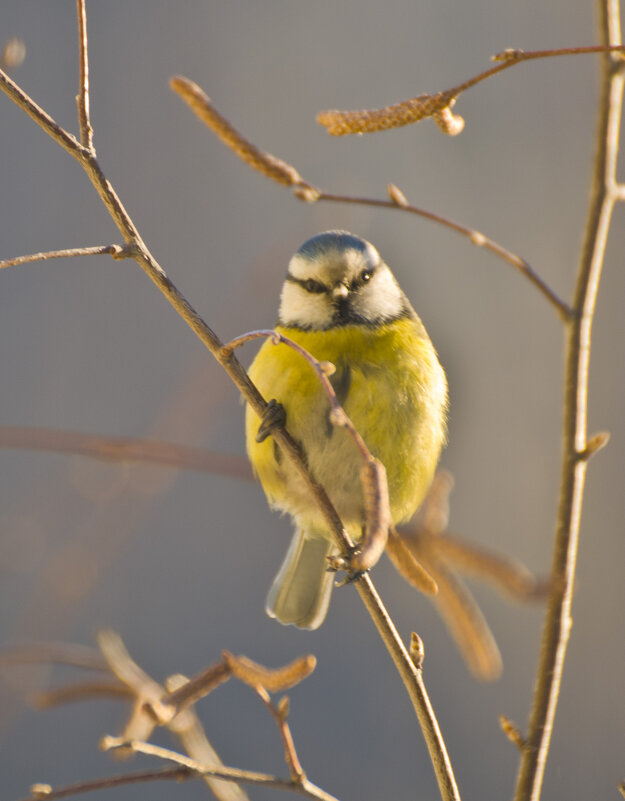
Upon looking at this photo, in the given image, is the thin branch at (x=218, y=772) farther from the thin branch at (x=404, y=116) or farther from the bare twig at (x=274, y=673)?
the thin branch at (x=404, y=116)

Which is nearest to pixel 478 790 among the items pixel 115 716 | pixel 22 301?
pixel 115 716

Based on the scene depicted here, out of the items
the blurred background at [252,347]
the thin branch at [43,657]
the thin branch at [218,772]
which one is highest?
the blurred background at [252,347]

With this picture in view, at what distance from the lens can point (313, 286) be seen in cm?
187

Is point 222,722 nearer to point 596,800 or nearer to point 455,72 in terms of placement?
point 596,800

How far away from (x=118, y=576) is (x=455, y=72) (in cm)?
269

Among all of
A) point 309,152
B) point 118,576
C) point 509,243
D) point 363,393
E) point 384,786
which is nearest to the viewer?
point 363,393

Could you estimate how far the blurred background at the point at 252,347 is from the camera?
3.25 metres

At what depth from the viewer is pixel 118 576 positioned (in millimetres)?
3410

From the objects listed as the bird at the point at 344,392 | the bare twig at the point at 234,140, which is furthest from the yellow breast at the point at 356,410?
the bare twig at the point at 234,140

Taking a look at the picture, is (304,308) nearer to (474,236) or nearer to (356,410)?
(356,410)

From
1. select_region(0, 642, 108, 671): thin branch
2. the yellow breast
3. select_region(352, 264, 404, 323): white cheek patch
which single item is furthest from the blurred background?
select_region(0, 642, 108, 671): thin branch

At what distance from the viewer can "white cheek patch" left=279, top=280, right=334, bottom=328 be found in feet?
6.06

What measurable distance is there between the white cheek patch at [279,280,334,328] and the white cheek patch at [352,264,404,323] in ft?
0.19

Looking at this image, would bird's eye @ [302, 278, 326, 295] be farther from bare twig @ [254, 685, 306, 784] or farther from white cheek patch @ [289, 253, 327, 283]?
bare twig @ [254, 685, 306, 784]
